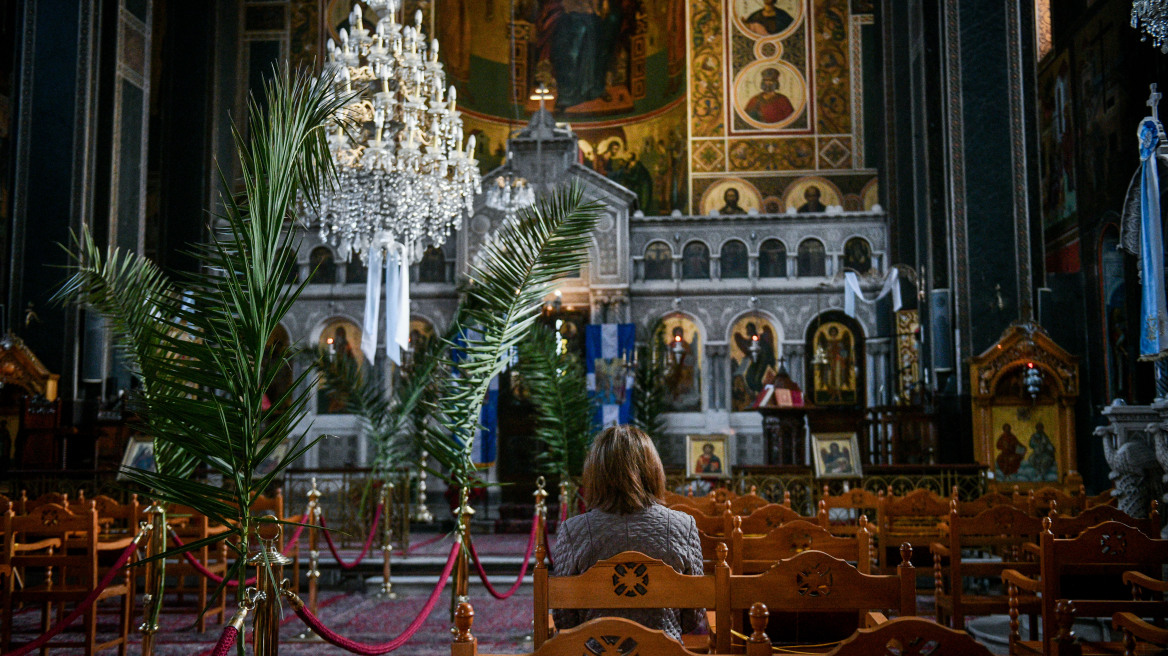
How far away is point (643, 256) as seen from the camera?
15180 mm

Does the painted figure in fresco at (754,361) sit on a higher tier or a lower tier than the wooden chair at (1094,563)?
higher

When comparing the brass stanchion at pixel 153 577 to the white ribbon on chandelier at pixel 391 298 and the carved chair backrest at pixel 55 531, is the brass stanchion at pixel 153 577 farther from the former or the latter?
the white ribbon on chandelier at pixel 391 298

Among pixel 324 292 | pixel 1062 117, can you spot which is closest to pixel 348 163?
pixel 324 292

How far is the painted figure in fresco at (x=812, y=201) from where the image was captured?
16203 mm

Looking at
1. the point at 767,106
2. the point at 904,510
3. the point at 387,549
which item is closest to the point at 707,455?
the point at 387,549

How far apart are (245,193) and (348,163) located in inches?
206

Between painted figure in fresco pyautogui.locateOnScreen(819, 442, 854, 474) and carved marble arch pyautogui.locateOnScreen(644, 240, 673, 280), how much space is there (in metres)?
6.45

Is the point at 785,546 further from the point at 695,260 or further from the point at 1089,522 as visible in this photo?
the point at 695,260

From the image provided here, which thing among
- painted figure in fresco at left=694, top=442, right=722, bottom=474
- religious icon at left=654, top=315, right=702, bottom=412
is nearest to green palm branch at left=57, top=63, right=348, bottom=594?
painted figure in fresco at left=694, top=442, right=722, bottom=474

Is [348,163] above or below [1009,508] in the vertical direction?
above

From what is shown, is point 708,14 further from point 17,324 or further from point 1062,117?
point 17,324

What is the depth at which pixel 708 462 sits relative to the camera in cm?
1056

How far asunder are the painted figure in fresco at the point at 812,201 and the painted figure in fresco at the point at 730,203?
1024 millimetres

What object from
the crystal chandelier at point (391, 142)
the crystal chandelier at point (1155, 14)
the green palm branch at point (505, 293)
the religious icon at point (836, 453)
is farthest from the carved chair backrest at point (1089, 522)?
the crystal chandelier at point (391, 142)
